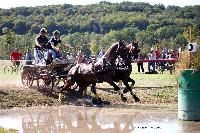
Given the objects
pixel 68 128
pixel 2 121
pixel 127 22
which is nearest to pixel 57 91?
pixel 2 121

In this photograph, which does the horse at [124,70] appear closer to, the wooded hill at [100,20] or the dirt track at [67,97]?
the dirt track at [67,97]

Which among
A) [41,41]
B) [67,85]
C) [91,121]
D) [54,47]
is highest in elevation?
[41,41]

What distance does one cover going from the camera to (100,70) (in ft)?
63.7

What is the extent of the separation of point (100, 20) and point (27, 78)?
429 ft

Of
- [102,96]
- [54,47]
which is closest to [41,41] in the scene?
[54,47]

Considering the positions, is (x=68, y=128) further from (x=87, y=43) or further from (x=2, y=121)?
(x=87, y=43)

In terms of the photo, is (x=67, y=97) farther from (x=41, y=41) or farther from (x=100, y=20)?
(x=100, y=20)

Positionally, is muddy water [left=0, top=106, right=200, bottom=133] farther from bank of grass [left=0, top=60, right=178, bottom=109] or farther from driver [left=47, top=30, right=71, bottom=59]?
driver [left=47, top=30, right=71, bottom=59]

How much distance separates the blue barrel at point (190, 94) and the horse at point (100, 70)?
4.27m

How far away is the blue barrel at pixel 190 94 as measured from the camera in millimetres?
14586

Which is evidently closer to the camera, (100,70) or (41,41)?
(100,70)

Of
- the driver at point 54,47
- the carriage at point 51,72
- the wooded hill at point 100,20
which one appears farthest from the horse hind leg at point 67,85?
the wooded hill at point 100,20

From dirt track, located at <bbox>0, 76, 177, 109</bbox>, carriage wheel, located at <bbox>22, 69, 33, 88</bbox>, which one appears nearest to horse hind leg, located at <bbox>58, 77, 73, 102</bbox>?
dirt track, located at <bbox>0, 76, 177, 109</bbox>

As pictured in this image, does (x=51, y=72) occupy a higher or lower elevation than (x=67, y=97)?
higher
